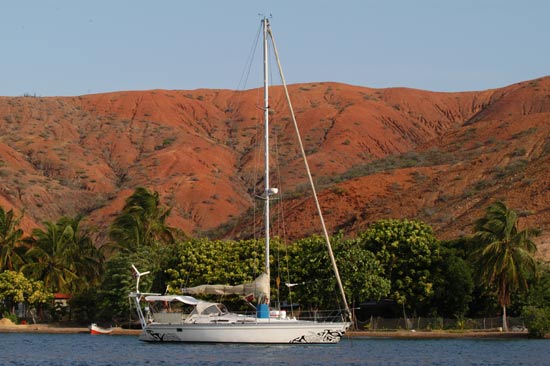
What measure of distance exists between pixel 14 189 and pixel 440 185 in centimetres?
6332

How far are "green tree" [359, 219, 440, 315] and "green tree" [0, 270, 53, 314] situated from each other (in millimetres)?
27573

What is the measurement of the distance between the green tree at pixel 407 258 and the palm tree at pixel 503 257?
12.3 feet

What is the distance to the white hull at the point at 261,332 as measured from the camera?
5044cm

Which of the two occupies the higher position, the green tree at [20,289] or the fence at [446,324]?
the green tree at [20,289]

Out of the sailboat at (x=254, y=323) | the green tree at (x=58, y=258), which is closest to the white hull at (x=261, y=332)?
the sailboat at (x=254, y=323)

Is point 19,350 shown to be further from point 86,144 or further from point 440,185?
point 86,144

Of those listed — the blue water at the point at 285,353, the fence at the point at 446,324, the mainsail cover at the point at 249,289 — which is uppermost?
the mainsail cover at the point at 249,289

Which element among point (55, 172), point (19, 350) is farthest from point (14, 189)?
point (19, 350)

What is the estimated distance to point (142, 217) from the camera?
286 feet

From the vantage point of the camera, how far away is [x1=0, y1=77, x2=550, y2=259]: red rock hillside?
107375 millimetres

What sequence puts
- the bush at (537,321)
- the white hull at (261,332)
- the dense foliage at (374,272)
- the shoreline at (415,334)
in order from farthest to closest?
the dense foliage at (374,272)
the shoreline at (415,334)
the bush at (537,321)
the white hull at (261,332)

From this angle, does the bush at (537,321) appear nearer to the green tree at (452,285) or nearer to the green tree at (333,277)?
the green tree at (452,285)

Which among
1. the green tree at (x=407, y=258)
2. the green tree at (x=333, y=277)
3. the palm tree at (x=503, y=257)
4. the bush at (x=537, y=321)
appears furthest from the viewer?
the green tree at (x=407, y=258)

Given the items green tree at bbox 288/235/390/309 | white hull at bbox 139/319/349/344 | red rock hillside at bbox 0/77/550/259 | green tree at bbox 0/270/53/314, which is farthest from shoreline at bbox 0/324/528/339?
red rock hillside at bbox 0/77/550/259
